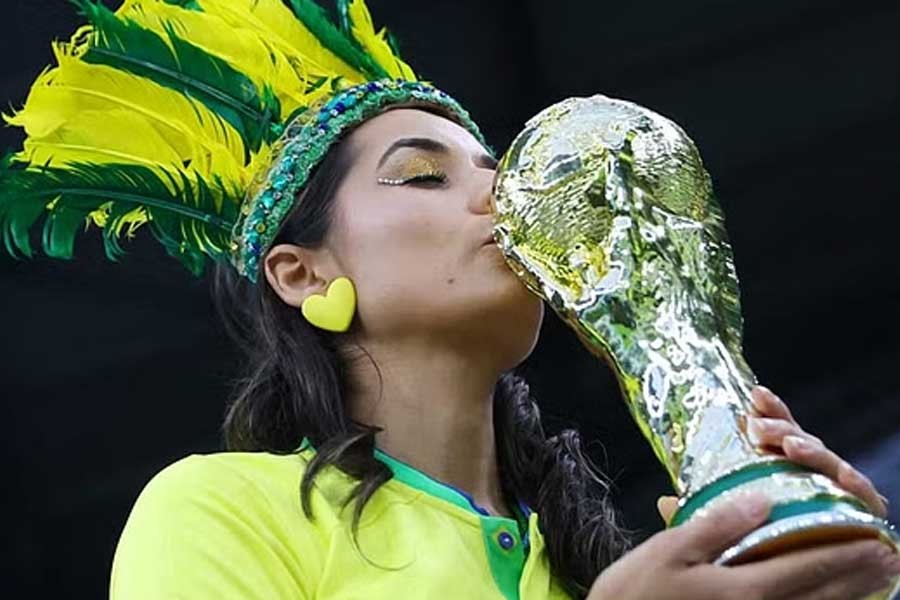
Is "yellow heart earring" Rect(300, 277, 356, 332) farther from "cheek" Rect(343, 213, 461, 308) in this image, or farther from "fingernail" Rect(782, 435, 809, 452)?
"fingernail" Rect(782, 435, 809, 452)

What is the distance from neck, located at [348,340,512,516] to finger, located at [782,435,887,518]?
419 millimetres

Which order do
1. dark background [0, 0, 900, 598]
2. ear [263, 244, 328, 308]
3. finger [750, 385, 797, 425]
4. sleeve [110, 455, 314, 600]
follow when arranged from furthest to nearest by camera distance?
dark background [0, 0, 900, 598]
ear [263, 244, 328, 308]
sleeve [110, 455, 314, 600]
finger [750, 385, 797, 425]

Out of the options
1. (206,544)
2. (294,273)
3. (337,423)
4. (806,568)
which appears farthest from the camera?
(294,273)

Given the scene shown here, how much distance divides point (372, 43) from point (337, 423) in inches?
18.0

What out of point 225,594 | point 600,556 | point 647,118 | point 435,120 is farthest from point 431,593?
point 435,120

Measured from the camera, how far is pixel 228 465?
48.3 inches

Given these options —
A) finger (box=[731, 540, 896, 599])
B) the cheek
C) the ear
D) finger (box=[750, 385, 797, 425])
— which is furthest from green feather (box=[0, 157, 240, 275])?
finger (box=[731, 540, 896, 599])

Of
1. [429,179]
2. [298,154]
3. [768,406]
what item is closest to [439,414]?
[429,179]

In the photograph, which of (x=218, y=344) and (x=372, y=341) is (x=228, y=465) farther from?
(x=218, y=344)

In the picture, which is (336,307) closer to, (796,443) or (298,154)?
(298,154)

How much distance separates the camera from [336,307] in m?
1.40

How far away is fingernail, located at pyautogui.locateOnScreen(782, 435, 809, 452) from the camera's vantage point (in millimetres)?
958

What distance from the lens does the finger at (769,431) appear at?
0.98m

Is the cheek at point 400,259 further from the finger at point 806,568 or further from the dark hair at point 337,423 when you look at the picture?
the finger at point 806,568
